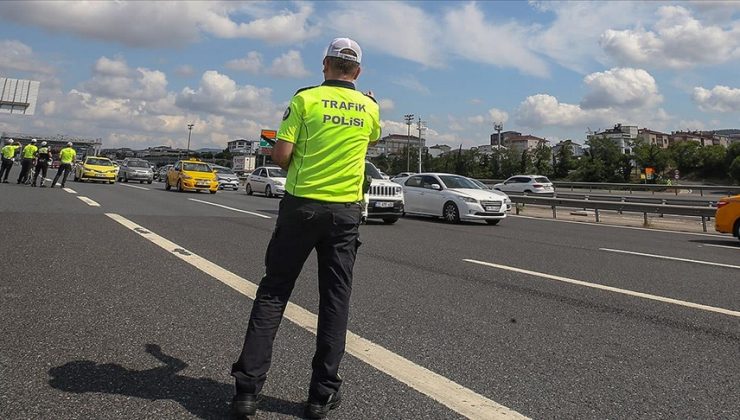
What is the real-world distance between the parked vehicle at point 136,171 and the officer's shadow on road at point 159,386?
34468mm

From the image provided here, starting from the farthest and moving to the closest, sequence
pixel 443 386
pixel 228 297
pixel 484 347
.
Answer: pixel 228 297 → pixel 484 347 → pixel 443 386

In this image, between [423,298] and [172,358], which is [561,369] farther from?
[172,358]

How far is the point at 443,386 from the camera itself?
3184 mm

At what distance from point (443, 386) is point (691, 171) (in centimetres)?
9245

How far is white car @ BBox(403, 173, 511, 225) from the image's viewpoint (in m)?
15.5

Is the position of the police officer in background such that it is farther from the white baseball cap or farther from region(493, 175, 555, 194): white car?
region(493, 175, 555, 194): white car

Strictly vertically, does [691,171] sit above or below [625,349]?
above

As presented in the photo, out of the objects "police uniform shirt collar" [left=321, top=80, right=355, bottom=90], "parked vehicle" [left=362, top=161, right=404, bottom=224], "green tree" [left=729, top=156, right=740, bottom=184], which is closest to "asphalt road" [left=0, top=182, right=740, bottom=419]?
"police uniform shirt collar" [left=321, top=80, right=355, bottom=90]

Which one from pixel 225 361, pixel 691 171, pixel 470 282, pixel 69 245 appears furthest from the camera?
pixel 691 171

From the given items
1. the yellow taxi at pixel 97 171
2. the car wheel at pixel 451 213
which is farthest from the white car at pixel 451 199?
the yellow taxi at pixel 97 171

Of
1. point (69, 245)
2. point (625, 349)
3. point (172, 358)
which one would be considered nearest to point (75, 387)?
point (172, 358)

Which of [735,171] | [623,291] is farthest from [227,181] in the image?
[735,171]

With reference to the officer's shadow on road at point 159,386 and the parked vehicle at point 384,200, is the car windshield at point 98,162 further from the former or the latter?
the officer's shadow on road at point 159,386

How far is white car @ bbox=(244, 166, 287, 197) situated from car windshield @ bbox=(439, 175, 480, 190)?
10.3 m
